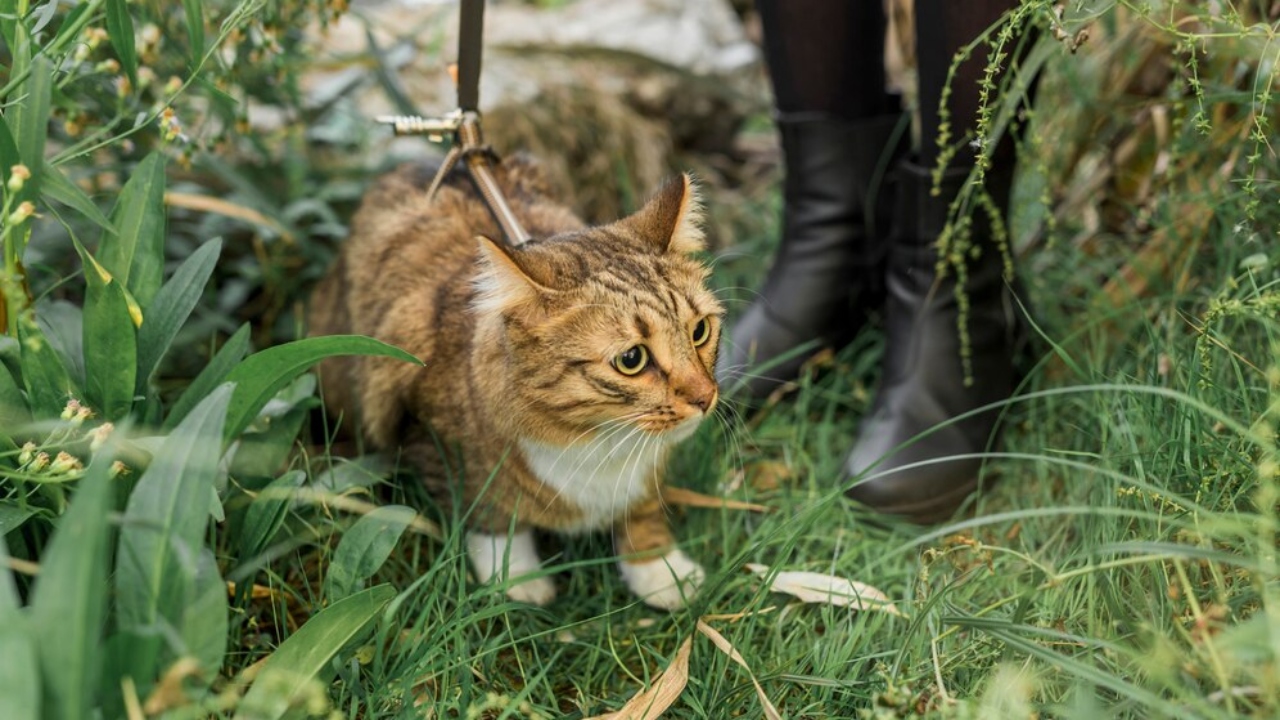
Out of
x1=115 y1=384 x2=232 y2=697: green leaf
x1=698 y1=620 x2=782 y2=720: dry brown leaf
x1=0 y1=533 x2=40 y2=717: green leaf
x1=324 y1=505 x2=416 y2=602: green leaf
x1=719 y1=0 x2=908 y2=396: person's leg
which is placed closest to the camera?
x1=0 y1=533 x2=40 y2=717: green leaf

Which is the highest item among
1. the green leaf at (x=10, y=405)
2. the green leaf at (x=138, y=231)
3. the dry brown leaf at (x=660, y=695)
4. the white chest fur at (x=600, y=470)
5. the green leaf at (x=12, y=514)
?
the green leaf at (x=138, y=231)

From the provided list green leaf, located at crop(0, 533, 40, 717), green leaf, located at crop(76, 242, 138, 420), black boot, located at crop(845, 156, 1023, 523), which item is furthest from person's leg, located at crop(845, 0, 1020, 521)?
green leaf, located at crop(0, 533, 40, 717)

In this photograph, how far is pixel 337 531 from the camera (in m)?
1.80

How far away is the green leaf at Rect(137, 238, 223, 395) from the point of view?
63.2 inches

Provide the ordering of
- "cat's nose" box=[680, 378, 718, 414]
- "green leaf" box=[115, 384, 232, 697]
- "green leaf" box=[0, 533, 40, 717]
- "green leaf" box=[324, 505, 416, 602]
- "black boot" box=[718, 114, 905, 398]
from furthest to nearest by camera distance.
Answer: "black boot" box=[718, 114, 905, 398], "cat's nose" box=[680, 378, 718, 414], "green leaf" box=[324, 505, 416, 602], "green leaf" box=[115, 384, 232, 697], "green leaf" box=[0, 533, 40, 717]

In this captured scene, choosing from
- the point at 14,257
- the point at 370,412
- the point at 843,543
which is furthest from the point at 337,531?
the point at 843,543

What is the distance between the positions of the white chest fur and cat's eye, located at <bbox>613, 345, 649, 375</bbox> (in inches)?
4.8

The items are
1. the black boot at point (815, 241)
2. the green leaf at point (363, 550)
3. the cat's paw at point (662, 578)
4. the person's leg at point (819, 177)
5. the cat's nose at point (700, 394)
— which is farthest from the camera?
the black boot at point (815, 241)

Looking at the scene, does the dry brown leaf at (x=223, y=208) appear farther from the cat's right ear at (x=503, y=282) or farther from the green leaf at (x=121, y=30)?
the cat's right ear at (x=503, y=282)

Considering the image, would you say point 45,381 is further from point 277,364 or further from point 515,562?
point 515,562

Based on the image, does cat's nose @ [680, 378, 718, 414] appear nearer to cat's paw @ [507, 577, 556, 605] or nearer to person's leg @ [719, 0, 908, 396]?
cat's paw @ [507, 577, 556, 605]

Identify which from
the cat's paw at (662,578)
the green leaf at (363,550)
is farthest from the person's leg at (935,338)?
the green leaf at (363,550)

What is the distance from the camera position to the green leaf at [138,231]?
1.60m

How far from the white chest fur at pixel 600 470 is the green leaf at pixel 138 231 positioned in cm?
66
